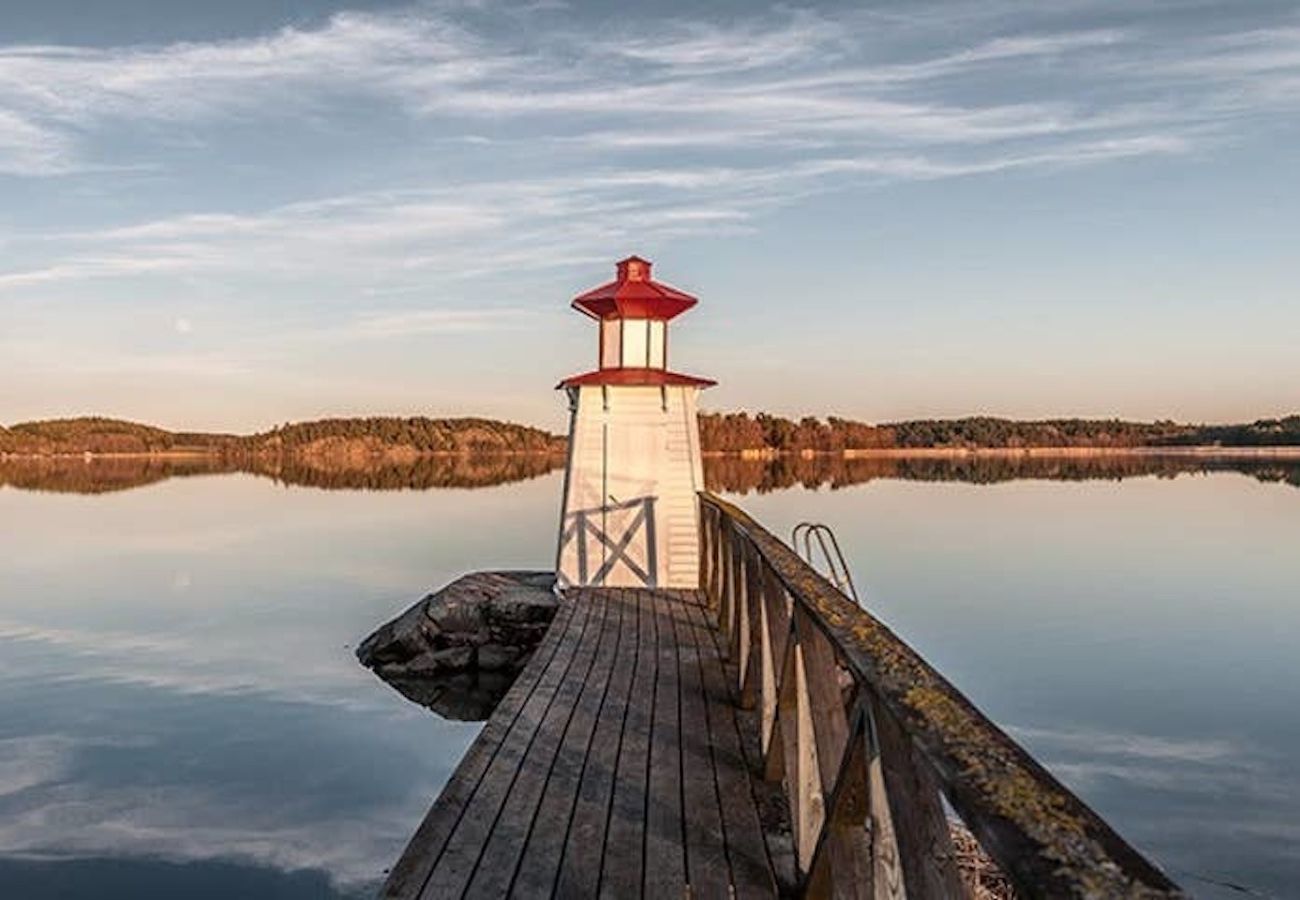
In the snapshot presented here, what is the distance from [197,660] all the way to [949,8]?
1488 cm

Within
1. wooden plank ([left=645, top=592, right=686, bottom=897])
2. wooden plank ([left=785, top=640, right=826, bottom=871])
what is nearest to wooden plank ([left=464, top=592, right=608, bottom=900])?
wooden plank ([left=645, top=592, right=686, bottom=897])

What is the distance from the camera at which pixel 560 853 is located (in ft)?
13.3

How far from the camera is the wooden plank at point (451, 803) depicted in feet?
12.2

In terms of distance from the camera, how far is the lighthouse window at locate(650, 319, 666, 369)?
12.2 metres

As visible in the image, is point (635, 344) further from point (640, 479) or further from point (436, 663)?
point (436, 663)

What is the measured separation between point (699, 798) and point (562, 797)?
0.58 meters

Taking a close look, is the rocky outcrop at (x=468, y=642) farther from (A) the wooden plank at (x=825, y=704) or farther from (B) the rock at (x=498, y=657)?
(A) the wooden plank at (x=825, y=704)

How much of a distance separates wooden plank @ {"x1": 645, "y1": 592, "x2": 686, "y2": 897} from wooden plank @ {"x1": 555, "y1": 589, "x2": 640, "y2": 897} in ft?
0.59

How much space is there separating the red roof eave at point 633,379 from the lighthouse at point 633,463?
0.01 m

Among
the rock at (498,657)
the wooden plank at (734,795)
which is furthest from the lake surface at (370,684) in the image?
the wooden plank at (734,795)

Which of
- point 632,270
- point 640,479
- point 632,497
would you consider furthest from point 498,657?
point 632,270

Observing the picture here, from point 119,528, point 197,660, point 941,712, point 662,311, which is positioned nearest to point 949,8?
point 662,311

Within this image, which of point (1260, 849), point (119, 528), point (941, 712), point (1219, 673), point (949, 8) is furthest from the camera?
point (119, 528)

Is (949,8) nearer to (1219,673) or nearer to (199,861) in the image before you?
(1219,673)
